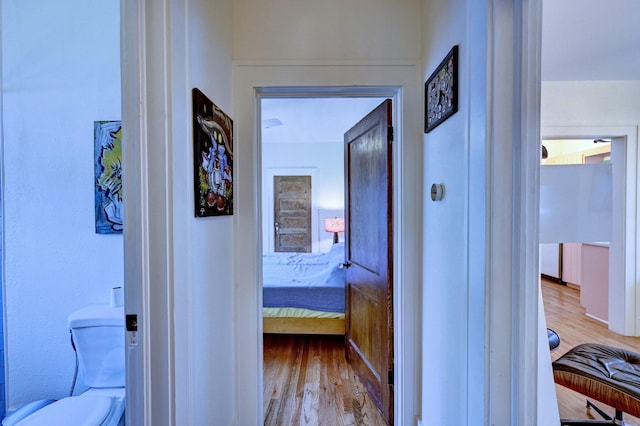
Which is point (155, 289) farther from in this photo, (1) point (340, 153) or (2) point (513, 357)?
(1) point (340, 153)

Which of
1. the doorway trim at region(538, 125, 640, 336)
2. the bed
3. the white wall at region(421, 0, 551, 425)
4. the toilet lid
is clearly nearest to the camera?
the white wall at region(421, 0, 551, 425)

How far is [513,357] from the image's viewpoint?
788 mm

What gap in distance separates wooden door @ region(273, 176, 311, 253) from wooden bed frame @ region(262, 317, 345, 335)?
8.98 ft

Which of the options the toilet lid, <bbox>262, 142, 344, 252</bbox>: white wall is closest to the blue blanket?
the toilet lid

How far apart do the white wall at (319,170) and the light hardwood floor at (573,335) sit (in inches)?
136

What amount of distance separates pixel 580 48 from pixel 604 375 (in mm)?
2276

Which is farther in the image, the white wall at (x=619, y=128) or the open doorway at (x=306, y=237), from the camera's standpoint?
the white wall at (x=619, y=128)

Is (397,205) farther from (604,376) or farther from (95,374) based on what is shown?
(95,374)

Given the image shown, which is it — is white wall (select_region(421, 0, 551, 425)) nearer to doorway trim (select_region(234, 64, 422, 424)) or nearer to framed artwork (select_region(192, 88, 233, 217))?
doorway trim (select_region(234, 64, 422, 424))

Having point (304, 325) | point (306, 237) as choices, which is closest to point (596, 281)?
point (304, 325)

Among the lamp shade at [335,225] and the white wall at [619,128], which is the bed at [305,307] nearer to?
the lamp shade at [335,225]

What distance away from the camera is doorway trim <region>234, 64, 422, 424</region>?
1.55 metres

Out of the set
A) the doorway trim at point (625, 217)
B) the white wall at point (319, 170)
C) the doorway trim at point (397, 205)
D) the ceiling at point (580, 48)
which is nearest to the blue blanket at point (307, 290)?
the doorway trim at point (397, 205)

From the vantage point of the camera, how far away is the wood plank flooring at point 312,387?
180cm
